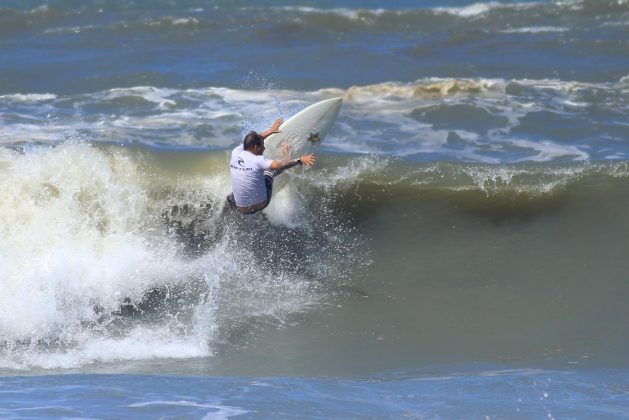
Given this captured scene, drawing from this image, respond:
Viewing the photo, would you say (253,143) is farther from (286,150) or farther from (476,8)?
(476,8)

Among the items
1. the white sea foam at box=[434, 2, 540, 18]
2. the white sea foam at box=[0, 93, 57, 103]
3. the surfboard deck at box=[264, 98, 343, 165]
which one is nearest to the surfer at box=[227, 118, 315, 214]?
the surfboard deck at box=[264, 98, 343, 165]

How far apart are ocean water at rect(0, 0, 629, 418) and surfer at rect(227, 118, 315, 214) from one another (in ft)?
3.10

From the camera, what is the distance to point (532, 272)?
10.5 metres

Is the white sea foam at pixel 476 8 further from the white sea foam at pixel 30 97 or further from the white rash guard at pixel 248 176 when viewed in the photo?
the white rash guard at pixel 248 176

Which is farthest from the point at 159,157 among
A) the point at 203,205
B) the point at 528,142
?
the point at 528,142

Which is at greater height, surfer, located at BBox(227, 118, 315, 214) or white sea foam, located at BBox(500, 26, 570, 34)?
white sea foam, located at BBox(500, 26, 570, 34)

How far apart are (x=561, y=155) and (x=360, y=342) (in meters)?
5.55

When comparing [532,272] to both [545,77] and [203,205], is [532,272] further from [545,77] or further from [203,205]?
[545,77]

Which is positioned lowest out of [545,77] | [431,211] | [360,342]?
[360,342]

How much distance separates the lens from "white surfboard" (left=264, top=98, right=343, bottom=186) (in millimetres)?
11086

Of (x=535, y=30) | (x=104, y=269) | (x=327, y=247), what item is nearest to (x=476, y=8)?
(x=535, y=30)

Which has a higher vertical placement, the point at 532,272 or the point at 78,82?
the point at 78,82

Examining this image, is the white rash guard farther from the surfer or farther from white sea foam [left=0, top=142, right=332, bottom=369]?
white sea foam [left=0, top=142, right=332, bottom=369]

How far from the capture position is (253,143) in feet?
31.9
